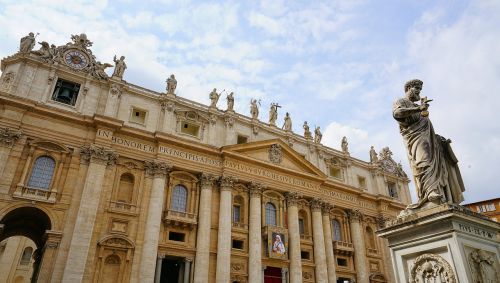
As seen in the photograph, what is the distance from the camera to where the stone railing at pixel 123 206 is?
2238cm

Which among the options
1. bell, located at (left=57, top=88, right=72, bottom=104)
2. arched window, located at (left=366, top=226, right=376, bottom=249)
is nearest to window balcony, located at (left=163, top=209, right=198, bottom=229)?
bell, located at (left=57, top=88, right=72, bottom=104)

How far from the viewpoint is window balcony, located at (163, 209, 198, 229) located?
23.4m

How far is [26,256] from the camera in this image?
102 ft

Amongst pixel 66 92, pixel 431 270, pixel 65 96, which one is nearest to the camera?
pixel 431 270

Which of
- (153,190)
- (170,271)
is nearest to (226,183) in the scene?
(153,190)

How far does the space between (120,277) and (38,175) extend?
25.7 ft

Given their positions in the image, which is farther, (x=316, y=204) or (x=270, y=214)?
(x=316, y=204)

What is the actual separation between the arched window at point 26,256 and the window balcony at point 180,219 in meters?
16.4

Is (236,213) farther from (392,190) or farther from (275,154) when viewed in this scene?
(392,190)

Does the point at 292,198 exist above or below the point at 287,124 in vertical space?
below

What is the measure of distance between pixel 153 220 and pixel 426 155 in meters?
18.7

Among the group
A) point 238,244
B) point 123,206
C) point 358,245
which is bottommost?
point 238,244

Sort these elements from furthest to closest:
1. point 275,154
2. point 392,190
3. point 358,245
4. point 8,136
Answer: point 392,190 < point 358,245 < point 275,154 < point 8,136

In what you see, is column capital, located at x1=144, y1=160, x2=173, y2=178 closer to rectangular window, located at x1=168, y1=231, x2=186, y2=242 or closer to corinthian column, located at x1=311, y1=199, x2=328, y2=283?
rectangular window, located at x1=168, y1=231, x2=186, y2=242
